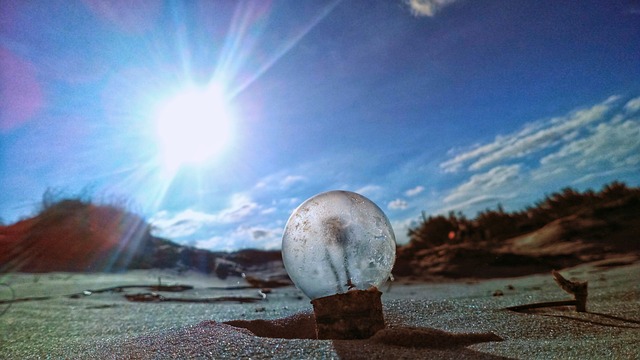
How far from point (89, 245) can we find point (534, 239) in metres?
12.6

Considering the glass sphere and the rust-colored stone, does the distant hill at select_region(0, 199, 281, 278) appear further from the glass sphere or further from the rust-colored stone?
the rust-colored stone

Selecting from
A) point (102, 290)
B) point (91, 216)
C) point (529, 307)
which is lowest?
point (529, 307)

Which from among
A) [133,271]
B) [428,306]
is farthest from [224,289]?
[428,306]

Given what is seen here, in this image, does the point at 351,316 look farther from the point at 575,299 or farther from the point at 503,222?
the point at 503,222

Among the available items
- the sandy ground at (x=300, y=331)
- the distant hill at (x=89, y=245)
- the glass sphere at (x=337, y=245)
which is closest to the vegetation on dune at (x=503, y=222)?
the distant hill at (x=89, y=245)

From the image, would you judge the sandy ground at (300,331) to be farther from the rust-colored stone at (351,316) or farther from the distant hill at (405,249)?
the distant hill at (405,249)

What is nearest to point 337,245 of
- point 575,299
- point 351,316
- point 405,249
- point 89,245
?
point 351,316

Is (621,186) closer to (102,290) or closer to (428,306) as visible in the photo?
(428,306)

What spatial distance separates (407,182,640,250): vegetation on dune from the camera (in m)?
14.5

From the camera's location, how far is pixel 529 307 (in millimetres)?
3824

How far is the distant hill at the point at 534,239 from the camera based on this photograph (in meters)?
10.6

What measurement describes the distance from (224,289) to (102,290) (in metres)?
2.11

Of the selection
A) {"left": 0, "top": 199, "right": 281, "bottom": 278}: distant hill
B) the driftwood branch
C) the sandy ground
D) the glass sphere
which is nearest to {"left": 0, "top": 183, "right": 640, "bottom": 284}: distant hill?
{"left": 0, "top": 199, "right": 281, "bottom": 278}: distant hill

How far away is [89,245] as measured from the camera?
969 cm
